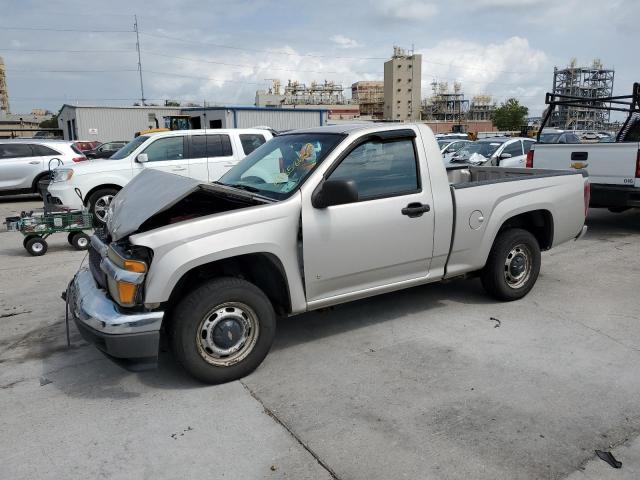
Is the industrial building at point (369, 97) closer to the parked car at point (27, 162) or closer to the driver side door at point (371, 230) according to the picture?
the parked car at point (27, 162)

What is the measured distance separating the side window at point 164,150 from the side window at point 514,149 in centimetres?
909

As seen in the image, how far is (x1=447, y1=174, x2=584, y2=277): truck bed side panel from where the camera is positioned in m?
4.78

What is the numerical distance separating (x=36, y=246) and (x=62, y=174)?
2.03 metres

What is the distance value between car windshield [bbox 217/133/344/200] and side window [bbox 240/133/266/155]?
580cm

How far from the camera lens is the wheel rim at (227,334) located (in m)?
A: 3.59

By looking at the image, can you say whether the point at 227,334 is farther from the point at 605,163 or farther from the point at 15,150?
the point at 15,150

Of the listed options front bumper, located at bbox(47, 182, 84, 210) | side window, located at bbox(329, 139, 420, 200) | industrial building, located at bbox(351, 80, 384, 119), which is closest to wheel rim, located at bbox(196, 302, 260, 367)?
side window, located at bbox(329, 139, 420, 200)

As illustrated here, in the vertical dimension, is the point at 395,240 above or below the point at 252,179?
below

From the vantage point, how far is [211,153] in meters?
10.3

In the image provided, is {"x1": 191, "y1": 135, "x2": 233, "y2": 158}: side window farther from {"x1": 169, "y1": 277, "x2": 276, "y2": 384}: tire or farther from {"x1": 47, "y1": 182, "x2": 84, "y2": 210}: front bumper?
{"x1": 169, "y1": 277, "x2": 276, "y2": 384}: tire

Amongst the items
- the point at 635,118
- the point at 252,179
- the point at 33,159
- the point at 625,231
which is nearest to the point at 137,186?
the point at 252,179

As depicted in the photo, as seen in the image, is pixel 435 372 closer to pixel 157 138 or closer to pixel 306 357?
pixel 306 357

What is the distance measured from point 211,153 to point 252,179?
19.6 feet

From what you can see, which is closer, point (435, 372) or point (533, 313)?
point (435, 372)
